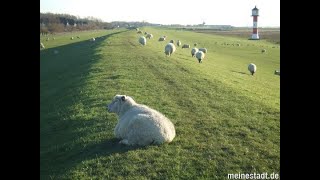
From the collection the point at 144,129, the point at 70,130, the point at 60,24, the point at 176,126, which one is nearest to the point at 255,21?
the point at 60,24

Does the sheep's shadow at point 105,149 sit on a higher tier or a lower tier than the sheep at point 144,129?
lower

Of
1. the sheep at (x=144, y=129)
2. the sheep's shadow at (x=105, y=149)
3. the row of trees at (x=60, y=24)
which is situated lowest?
the sheep's shadow at (x=105, y=149)

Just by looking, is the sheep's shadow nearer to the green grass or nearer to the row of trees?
the green grass

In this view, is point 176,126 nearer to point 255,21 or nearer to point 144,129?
point 144,129

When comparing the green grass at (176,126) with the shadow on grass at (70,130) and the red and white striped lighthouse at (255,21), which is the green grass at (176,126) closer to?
the shadow on grass at (70,130)

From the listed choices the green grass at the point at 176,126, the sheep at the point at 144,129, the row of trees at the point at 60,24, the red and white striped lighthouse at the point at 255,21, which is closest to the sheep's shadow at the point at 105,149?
the green grass at the point at 176,126

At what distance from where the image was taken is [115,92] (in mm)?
19062

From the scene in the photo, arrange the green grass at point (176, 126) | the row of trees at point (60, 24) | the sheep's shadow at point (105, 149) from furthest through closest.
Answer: the row of trees at point (60, 24) < the sheep's shadow at point (105, 149) < the green grass at point (176, 126)

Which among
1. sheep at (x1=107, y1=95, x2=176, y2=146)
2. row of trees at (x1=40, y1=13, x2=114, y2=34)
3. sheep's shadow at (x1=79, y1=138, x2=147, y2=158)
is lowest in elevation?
sheep's shadow at (x1=79, y1=138, x2=147, y2=158)

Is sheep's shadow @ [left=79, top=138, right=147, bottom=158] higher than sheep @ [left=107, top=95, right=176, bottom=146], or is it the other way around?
sheep @ [left=107, top=95, right=176, bottom=146]

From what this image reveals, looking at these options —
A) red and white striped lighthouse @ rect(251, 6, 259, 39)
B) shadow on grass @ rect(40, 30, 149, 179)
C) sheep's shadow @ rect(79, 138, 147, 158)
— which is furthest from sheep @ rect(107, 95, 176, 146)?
red and white striped lighthouse @ rect(251, 6, 259, 39)
